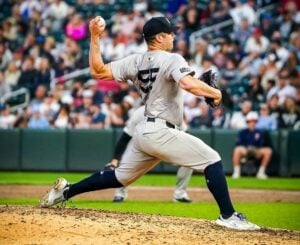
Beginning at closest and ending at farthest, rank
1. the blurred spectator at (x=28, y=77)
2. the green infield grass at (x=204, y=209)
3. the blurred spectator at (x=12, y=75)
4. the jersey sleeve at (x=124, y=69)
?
the jersey sleeve at (x=124, y=69)
the green infield grass at (x=204, y=209)
the blurred spectator at (x=28, y=77)
the blurred spectator at (x=12, y=75)

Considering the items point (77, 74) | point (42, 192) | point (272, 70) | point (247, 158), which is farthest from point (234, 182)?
point (77, 74)

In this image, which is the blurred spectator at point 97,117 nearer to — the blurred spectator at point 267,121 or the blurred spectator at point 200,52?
the blurred spectator at point 200,52

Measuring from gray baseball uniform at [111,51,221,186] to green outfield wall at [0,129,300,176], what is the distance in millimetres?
9118

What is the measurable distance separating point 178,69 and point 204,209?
346 cm

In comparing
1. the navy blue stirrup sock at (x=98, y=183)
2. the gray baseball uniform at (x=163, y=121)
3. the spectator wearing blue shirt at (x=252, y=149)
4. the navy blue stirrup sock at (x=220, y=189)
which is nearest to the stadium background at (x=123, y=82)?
the spectator wearing blue shirt at (x=252, y=149)

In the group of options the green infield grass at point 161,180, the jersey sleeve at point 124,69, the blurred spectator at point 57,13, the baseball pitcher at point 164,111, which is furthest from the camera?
the blurred spectator at point 57,13

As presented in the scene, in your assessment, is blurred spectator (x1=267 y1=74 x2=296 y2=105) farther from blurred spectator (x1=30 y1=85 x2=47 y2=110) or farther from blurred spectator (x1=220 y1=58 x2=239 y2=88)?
blurred spectator (x1=30 y1=85 x2=47 y2=110)

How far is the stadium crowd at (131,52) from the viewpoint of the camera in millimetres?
16938

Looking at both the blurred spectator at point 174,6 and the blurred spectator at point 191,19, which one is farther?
the blurred spectator at point 174,6

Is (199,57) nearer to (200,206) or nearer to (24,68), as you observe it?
(24,68)

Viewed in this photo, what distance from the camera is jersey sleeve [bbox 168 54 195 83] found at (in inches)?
274

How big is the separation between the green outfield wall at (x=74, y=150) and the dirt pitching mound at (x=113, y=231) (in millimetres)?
9081

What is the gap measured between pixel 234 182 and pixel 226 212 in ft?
25.8

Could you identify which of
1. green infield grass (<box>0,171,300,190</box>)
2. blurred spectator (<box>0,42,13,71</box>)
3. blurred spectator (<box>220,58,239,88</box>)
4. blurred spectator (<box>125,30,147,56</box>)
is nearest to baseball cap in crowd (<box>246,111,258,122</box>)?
green infield grass (<box>0,171,300,190</box>)
